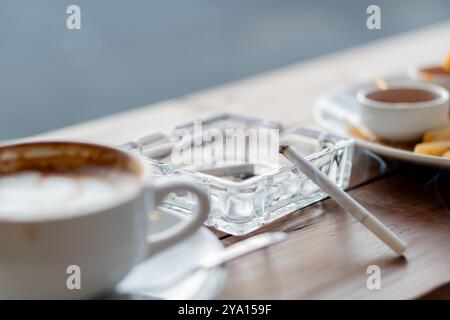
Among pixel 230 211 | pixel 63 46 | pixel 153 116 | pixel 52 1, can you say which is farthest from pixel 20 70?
pixel 230 211

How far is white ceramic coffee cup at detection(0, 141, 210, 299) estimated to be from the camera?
49cm

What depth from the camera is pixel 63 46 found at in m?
2.93

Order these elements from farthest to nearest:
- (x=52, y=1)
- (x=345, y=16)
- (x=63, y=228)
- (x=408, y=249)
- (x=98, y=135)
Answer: (x=345, y=16), (x=52, y=1), (x=98, y=135), (x=408, y=249), (x=63, y=228)

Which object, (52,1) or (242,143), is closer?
(242,143)

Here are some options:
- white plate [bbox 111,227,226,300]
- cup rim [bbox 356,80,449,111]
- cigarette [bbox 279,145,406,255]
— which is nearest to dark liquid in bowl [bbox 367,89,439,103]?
cup rim [bbox 356,80,449,111]

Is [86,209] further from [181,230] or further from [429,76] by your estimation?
[429,76]

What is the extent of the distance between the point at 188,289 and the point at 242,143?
0.33 metres

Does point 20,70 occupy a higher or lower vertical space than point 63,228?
lower

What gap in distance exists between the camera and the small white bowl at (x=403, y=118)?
83cm

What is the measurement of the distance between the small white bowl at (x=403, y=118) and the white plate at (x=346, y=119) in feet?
0.07

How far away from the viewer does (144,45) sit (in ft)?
9.86

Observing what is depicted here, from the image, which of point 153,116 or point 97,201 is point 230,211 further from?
point 153,116

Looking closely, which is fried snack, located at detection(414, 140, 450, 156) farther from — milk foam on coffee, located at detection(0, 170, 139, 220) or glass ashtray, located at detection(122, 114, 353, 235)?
milk foam on coffee, located at detection(0, 170, 139, 220)

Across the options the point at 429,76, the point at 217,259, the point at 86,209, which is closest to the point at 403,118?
the point at 429,76
